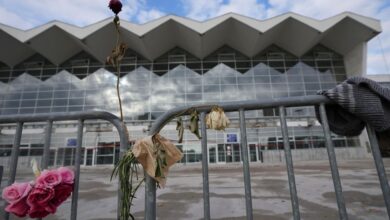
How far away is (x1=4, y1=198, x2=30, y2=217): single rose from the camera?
3.65ft

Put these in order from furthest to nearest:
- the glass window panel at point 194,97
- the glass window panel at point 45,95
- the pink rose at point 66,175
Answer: the glass window panel at point 45,95, the glass window panel at point 194,97, the pink rose at point 66,175

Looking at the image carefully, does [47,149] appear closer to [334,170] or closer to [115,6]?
[115,6]

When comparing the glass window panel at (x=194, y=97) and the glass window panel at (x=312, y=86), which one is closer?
the glass window panel at (x=194, y=97)

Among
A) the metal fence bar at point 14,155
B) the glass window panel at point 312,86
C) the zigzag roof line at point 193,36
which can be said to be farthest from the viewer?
the glass window panel at point 312,86

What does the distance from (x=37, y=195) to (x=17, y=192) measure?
101mm

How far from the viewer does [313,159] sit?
21984mm

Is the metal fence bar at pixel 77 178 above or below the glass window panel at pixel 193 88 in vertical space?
below

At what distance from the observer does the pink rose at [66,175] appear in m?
1.21

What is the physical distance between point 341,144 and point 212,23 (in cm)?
1668

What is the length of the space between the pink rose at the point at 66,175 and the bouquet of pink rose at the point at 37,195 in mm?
19

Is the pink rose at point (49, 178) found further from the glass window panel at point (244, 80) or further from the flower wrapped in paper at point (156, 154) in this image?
the glass window panel at point (244, 80)

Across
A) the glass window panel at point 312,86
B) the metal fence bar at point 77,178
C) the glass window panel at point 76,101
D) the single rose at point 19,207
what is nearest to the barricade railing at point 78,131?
the metal fence bar at point 77,178

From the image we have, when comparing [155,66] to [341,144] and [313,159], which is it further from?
[341,144]

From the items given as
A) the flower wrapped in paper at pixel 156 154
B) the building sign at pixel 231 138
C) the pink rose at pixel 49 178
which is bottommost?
the pink rose at pixel 49 178
